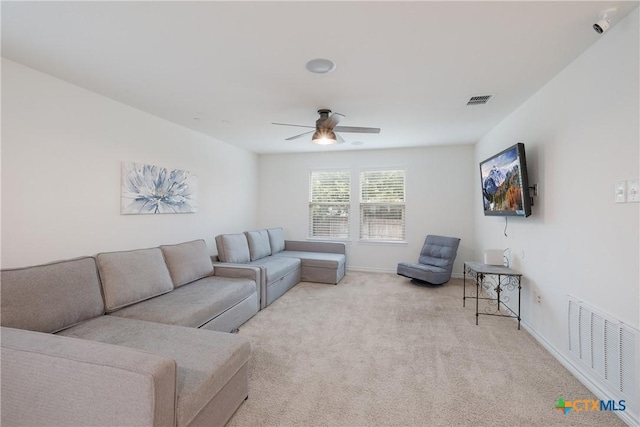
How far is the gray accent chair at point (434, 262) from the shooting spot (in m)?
4.66

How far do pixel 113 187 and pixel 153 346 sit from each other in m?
2.24

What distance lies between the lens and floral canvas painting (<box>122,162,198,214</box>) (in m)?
3.37

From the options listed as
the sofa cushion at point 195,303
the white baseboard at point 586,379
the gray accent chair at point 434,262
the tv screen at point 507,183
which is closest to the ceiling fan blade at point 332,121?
the tv screen at point 507,183

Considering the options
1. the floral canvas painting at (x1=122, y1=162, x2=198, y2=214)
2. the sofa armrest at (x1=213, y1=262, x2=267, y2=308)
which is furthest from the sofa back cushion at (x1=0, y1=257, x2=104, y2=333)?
the sofa armrest at (x1=213, y1=262, x2=267, y2=308)

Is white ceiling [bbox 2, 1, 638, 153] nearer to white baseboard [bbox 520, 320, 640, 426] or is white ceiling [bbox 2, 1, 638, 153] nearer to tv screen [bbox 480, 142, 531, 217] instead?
tv screen [bbox 480, 142, 531, 217]

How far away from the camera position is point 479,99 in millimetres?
3141

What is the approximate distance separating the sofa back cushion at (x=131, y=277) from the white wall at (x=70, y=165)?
0.63 metres

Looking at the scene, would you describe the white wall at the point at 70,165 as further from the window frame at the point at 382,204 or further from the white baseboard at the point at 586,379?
the white baseboard at the point at 586,379

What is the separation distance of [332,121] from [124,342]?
271 cm

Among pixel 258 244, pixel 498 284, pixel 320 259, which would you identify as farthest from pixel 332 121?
pixel 498 284

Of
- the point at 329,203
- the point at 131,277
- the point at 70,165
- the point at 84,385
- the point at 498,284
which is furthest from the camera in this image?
the point at 329,203

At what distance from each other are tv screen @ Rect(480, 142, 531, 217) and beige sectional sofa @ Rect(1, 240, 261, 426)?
117 inches

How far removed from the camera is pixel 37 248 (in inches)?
101

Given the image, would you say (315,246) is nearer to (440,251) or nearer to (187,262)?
(440,251)
